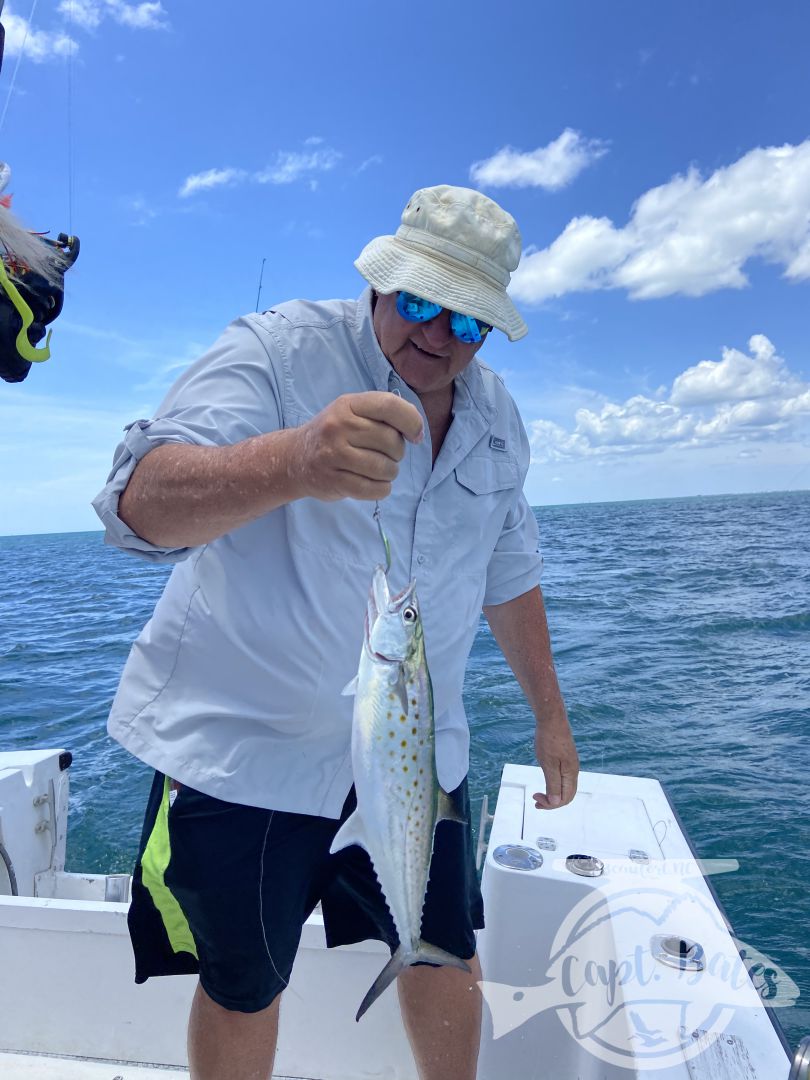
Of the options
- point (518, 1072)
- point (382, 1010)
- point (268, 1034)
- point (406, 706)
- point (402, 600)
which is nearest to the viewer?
point (402, 600)

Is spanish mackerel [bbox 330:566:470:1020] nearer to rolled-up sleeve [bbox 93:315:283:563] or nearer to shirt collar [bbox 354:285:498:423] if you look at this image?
rolled-up sleeve [bbox 93:315:283:563]

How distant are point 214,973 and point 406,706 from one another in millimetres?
898

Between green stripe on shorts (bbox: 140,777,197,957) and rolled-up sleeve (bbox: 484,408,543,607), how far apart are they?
1231 mm

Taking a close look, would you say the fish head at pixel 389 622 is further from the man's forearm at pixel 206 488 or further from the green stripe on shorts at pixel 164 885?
the green stripe on shorts at pixel 164 885

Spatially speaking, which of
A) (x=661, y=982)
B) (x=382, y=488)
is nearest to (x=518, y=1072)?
(x=661, y=982)

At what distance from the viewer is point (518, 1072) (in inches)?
97.1

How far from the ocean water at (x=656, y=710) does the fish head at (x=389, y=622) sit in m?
3.30

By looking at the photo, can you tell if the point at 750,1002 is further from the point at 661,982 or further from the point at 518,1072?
the point at 518,1072

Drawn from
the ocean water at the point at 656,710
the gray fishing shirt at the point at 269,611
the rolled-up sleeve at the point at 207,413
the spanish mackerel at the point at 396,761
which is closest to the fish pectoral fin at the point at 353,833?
the spanish mackerel at the point at 396,761

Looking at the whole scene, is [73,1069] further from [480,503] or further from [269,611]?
[480,503]

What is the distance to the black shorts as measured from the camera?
1807mm

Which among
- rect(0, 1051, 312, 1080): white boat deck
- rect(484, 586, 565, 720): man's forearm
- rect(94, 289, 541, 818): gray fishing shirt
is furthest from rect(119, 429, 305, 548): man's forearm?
rect(0, 1051, 312, 1080): white boat deck

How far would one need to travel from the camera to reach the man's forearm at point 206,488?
1391 millimetres

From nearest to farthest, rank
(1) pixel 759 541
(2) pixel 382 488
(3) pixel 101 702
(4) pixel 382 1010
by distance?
(2) pixel 382 488
(4) pixel 382 1010
(3) pixel 101 702
(1) pixel 759 541
